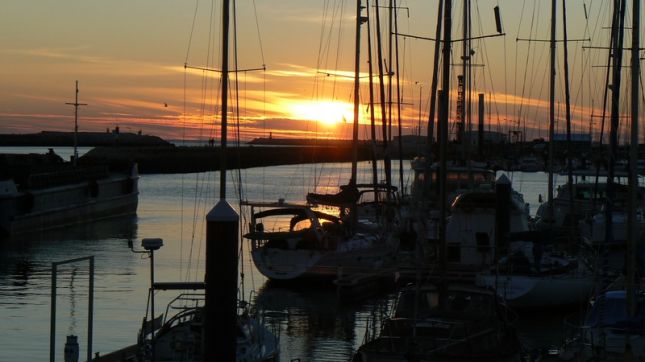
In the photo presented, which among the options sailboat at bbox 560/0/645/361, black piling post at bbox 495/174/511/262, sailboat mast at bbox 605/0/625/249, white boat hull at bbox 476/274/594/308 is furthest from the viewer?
sailboat mast at bbox 605/0/625/249

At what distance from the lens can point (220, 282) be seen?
15.9 metres

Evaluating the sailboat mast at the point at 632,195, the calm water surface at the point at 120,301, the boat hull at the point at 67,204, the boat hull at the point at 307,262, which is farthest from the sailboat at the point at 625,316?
the boat hull at the point at 67,204

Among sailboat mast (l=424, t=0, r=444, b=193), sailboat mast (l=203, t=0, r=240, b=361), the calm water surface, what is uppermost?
sailboat mast (l=424, t=0, r=444, b=193)

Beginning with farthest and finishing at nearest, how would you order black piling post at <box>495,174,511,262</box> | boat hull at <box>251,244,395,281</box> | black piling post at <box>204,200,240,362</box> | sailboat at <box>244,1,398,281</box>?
boat hull at <box>251,244,395,281</box>, sailboat at <box>244,1,398,281</box>, black piling post at <box>495,174,511,262</box>, black piling post at <box>204,200,240,362</box>

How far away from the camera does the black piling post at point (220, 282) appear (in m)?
15.9

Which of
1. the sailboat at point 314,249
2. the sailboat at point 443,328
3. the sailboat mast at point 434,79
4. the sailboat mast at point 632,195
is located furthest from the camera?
the sailboat at point 314,249

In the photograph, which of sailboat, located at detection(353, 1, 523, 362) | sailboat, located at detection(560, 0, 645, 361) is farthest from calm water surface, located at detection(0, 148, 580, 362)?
sailboat, located at detection(560, 0, 645, 361)

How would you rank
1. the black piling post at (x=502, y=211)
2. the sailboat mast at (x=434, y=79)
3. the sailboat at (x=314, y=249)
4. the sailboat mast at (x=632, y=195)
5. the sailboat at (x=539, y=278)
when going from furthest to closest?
the sailboat at (x=314, y=249)
the black piling post at (x=502, y=211)
the sailboat mast at (x=434, y=79)
the sailboat at (x=539, y=278)
the sailboat mast at (x=632, y=195)

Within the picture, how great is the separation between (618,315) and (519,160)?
443 feet

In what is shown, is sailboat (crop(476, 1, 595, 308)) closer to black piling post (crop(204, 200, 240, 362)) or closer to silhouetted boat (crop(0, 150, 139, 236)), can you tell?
black piling post (crop(204, 200, 240, 362))

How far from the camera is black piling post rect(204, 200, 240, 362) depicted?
1586cm

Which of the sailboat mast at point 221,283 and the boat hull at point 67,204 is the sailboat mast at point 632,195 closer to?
the sailboat mast at point 221,283

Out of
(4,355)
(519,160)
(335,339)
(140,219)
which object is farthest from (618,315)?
(519,160)

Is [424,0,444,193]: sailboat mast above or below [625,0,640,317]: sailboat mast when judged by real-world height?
above
